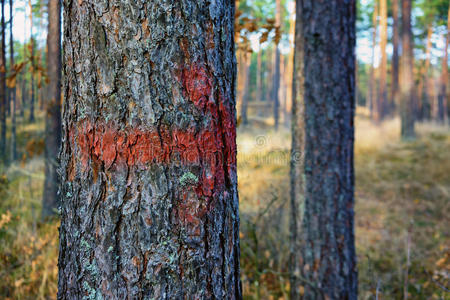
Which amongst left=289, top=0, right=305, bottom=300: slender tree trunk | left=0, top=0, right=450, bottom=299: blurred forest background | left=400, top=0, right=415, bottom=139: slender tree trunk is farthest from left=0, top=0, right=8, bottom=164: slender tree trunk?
left=400, top=0, right=415, bottom=139: slender tree trunk

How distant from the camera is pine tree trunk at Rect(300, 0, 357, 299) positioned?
9.19 feet

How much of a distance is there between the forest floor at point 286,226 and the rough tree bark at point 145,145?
6.56ft

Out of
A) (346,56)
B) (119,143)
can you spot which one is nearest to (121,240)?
(119,143)

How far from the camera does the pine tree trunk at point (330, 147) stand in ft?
9.19

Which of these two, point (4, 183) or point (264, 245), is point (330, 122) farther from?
point (4, 183)

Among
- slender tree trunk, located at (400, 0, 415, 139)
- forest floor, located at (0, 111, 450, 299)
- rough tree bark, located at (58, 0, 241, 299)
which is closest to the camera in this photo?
rough tree bark, located at (58, 0, 241, 299)

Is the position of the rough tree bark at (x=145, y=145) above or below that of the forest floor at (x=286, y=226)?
above

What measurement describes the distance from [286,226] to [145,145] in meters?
4.05

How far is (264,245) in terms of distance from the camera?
14.0 feet

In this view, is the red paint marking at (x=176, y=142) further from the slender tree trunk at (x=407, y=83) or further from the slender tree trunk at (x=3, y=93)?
the slender tree trunk at (x=407, y=83)

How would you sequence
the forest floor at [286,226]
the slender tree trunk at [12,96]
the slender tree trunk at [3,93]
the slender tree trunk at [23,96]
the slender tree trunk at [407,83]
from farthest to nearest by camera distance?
the slender tree trunk at [407,83] → the slender tree trunk at [23,96] → the forest floor at [286,226] → the slender tree trunk at [3,93] → the slender tree trunk at [12,96]

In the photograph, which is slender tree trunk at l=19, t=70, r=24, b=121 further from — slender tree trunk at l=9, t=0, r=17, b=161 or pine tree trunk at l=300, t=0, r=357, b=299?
pine tree trunk at l=300, t=0, r=357, b=299

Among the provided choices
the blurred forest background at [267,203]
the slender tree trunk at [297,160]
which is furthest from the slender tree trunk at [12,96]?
the slender tree trunk at [297,160]

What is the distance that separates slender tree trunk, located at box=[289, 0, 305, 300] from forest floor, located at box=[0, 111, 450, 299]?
0.68ft
